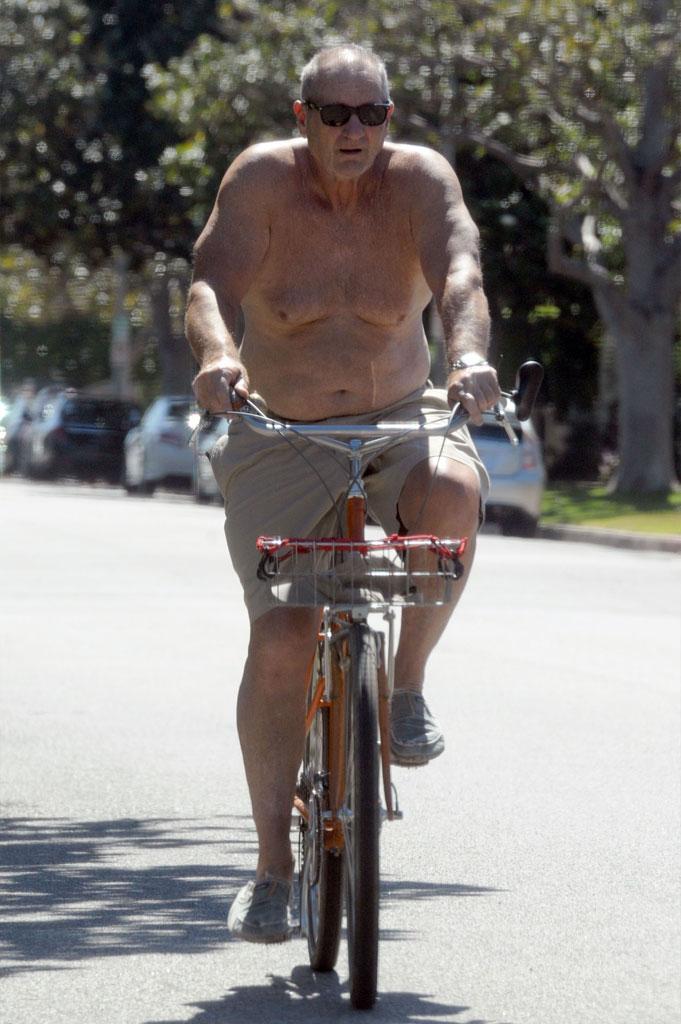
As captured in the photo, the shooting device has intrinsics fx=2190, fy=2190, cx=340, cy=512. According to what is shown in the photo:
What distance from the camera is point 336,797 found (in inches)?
183

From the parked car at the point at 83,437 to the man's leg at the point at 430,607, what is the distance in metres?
34.0

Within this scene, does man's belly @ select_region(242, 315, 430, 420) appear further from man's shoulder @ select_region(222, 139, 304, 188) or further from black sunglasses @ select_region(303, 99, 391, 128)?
black sunglasses @ select_region(303, 99, 391, 128)

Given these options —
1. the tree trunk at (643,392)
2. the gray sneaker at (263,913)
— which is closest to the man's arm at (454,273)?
the gray sneaker at (263,913)

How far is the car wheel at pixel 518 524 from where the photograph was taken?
2483cm

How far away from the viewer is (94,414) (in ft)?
129

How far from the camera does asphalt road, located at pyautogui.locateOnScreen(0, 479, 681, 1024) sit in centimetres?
473

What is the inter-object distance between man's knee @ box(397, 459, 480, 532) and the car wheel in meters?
19.8

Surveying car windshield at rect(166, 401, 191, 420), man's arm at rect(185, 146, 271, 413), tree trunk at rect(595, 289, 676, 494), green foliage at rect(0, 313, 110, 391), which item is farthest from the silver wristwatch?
green foliage at rect(0, 313, 110, 391)

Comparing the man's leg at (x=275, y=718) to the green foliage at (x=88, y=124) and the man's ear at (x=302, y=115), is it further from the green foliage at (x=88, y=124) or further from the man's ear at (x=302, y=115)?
the green foliage at (x=88, y=124)

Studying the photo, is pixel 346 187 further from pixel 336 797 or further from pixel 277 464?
pixel 336 797

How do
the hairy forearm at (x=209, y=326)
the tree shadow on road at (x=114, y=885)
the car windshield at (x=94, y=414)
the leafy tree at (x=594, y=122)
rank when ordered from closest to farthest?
1. the hairy forearm at (x=209, y=326)
2. the tree shadow on road at (x=114, y=885)
3. the leafy tree at (x=594, y=122)
4. the car windshield at (x=94, y=414)

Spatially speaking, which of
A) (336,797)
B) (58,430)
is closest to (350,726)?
(336,797)

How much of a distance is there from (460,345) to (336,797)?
40.2 inches

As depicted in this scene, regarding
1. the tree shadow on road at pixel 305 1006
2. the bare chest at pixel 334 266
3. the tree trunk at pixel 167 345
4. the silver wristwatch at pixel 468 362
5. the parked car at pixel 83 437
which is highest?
the tree trunk at pixel 167 345
